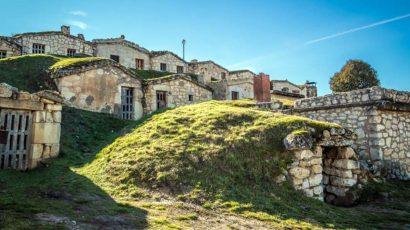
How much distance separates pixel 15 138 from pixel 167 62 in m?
27.1

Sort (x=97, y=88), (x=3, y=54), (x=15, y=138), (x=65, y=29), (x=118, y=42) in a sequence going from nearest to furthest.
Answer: (x=15, y=138) → (x=97, y=88) → (x=3, y=54) → (x=65, y=29) → (x=118, y=42)

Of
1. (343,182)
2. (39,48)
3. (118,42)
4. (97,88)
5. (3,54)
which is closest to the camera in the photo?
(343,182)

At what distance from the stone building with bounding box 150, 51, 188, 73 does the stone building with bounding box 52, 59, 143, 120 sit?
16185 mm

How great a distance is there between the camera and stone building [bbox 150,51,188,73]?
35188mm

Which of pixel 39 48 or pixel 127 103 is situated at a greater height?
pixel 39 48

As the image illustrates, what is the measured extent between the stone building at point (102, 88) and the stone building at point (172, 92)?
648 mm

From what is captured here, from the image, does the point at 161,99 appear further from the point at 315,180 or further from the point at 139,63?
the point at 139,63

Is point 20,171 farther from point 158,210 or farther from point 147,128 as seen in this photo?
point 158,210

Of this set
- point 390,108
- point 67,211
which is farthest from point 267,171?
point 390,108

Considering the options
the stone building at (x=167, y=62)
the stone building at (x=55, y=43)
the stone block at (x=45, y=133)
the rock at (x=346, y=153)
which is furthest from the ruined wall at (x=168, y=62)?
the rock at (x=346, y=153)

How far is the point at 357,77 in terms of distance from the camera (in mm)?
29016


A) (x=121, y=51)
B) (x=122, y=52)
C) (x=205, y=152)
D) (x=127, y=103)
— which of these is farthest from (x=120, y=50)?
(x=205, y=152)

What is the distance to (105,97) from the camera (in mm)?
17469

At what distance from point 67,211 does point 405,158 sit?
36.4 feet
